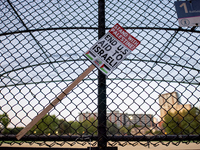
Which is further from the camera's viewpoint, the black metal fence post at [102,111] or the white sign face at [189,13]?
the white sign face at [189,13]

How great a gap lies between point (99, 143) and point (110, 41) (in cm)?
82

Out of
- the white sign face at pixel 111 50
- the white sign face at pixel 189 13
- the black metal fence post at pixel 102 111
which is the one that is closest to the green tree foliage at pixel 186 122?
the black metal fence post at pixel 102 111

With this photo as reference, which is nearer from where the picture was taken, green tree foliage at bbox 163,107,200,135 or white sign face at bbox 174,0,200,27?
green tree foliage at bbox 163,107,200,135

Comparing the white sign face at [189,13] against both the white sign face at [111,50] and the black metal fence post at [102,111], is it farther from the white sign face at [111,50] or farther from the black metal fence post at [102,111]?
the black metal fence post at [102,111]

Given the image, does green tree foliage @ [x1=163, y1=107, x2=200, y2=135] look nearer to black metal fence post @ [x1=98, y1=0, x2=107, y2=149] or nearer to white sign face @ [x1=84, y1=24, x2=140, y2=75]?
black metal fence post @ [x1=98, y1=0, x2=107, y2=149]

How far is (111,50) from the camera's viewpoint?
1.07 meters

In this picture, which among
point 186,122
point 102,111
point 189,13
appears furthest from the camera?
point 186,122

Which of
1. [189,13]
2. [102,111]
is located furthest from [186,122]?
[102,111]

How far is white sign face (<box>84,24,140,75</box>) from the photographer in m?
1.02

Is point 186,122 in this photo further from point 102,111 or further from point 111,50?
point 111,50

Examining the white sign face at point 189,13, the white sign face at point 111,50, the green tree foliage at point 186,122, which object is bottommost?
the green tree foliage at point 186,122

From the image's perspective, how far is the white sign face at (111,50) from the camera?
3.35ft

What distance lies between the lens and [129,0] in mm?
1602

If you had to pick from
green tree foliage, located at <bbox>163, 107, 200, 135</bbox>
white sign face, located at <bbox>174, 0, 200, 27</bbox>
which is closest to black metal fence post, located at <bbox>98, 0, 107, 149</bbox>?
green tree foliage, located at <bbox>163, 107, 200, 135</bbox>
